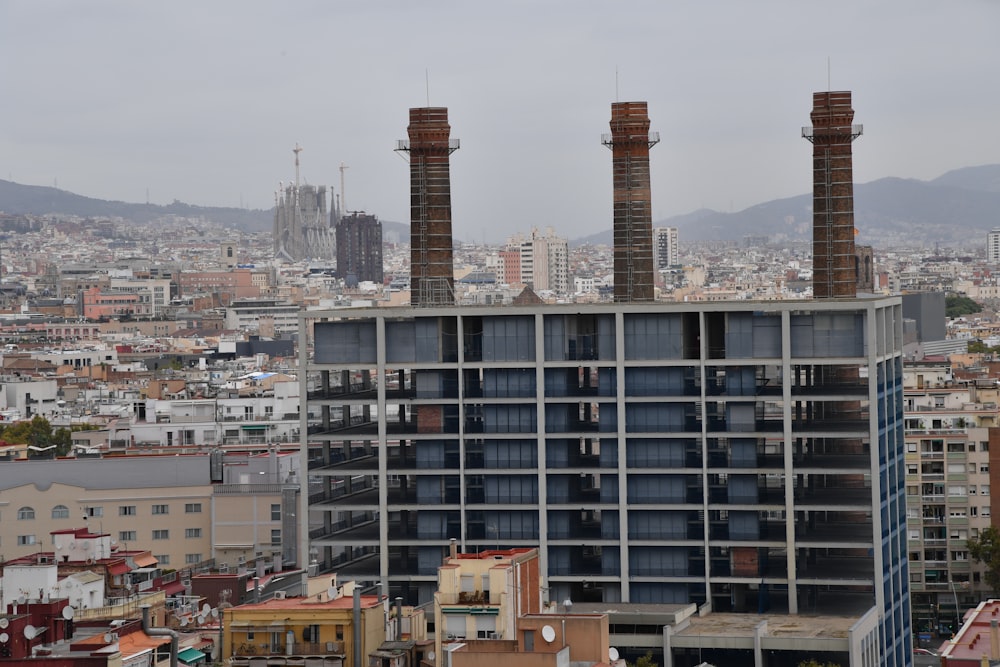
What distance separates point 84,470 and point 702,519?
20.8 m

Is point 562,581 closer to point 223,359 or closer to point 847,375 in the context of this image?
point 847,375

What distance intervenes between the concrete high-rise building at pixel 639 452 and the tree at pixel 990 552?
16711mm

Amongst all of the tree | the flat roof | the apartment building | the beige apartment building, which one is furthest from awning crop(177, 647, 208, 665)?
the apartment building

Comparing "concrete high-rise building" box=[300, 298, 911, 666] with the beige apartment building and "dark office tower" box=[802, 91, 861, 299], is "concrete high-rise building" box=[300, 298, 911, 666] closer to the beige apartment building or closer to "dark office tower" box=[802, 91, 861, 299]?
the beige apartment building

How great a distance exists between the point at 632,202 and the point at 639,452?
20.2 m

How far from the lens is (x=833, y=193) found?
64250 mm

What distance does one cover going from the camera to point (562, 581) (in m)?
47.5

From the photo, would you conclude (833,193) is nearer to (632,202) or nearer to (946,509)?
(632,202)

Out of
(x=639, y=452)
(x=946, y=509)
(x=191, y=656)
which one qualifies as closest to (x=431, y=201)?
(x=639, y=452)

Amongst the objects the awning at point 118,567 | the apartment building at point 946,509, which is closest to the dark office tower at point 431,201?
the apartment building at point 946,509

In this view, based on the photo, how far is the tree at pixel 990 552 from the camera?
6525cm

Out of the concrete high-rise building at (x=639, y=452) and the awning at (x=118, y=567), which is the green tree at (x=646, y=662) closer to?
the concrete high-rise building at (x=639, y=452)

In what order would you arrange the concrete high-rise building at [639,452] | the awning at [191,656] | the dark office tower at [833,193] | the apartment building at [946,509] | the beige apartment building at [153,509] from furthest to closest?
the apartment building at [946,509] < the dark office tower at [833,193] < the beige apartment building at [153,509] < the concrete high-rise building at [639,452] < the awning at [191,656]

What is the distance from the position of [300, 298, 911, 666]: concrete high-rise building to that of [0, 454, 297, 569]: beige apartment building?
10.2 meters
